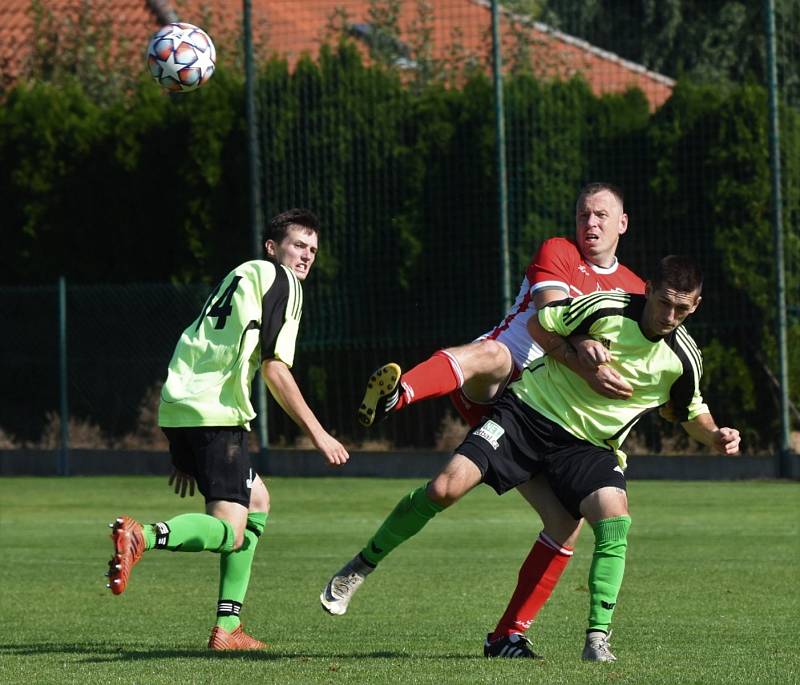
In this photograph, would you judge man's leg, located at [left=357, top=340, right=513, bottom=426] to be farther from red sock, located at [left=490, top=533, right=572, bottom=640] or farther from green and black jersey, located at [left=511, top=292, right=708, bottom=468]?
red sock, located at [left=490, top=533, right=572, bottom=640]

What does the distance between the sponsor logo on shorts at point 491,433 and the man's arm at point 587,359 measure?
393mm

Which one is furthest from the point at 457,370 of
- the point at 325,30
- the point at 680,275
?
the point at 325,30

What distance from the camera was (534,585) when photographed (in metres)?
7.39

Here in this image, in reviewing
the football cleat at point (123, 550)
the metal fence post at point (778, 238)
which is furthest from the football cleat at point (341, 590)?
the metal fence post at point (778, 238)

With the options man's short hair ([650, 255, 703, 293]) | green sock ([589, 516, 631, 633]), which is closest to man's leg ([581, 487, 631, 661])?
green sock ([589, 516, 631, 633])

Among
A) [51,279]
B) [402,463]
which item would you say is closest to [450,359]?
[402,463]

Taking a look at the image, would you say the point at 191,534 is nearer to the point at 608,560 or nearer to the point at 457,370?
the point at 457,370

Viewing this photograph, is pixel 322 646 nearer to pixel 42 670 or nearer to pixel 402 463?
pixel 42 670

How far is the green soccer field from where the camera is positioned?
668 centimetres

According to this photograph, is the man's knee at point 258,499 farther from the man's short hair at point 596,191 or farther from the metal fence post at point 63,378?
the metal fence post at point 63,378

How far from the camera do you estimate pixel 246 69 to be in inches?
781

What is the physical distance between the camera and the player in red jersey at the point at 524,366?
718 cm

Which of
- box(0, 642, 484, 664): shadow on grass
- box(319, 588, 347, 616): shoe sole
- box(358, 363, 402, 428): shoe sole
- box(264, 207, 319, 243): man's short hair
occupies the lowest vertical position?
box(0, 642, 484, 664): shadow on grass

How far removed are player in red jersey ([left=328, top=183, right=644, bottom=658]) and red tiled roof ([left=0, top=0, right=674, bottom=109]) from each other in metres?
11.2
